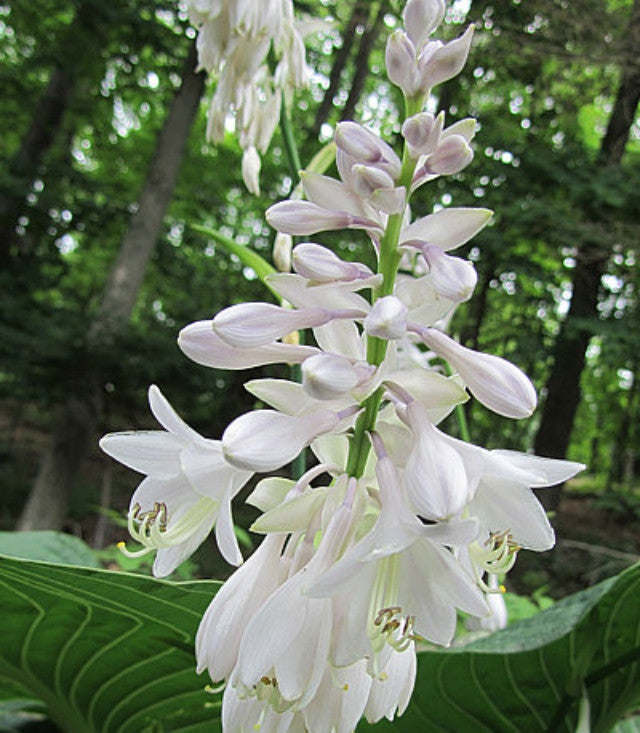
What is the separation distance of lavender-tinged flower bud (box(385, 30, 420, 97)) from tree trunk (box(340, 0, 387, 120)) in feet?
18.9

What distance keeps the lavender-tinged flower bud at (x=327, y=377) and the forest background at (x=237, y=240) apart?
4.08m

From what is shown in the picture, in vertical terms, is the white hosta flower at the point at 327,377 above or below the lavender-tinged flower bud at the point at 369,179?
below

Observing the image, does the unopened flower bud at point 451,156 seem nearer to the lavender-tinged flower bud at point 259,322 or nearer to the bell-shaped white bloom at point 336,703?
the lavender-tinged flower bud at point 259,322

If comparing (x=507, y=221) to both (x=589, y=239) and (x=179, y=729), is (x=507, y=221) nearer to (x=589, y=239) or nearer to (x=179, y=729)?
(x=589, y=239)

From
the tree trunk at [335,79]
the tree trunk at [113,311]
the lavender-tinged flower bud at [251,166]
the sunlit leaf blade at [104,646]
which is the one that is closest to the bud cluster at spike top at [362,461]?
the sunlit leaf blade at [104,646]

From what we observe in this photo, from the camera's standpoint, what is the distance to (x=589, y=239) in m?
5.59

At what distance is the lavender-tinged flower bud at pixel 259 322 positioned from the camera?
65cm

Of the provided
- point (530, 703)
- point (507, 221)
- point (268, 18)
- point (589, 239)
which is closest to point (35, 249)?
point (507, 221)

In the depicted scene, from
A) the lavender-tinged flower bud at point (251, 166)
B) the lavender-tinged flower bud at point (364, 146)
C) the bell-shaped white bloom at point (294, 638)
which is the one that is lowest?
the bell-shaped white bloom at point (294, 638)

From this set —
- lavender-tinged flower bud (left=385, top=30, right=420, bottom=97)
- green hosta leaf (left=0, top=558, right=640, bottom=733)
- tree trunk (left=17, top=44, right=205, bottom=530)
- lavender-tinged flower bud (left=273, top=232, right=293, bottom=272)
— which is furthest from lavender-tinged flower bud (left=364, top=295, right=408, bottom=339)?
tree trunk (left=17, top=44, right=205, bottom=530)

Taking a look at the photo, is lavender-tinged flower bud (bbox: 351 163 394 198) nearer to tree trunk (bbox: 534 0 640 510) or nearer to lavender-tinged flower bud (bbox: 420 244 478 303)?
lavender-tinged flower bud (bbox: 420 244 478 303)

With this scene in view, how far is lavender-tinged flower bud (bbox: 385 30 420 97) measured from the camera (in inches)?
26.7

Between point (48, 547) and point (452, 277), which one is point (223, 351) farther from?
point (48, 547)

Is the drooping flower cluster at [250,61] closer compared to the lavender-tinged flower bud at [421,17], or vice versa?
the lavender-tinged flower bud at [421,17]
